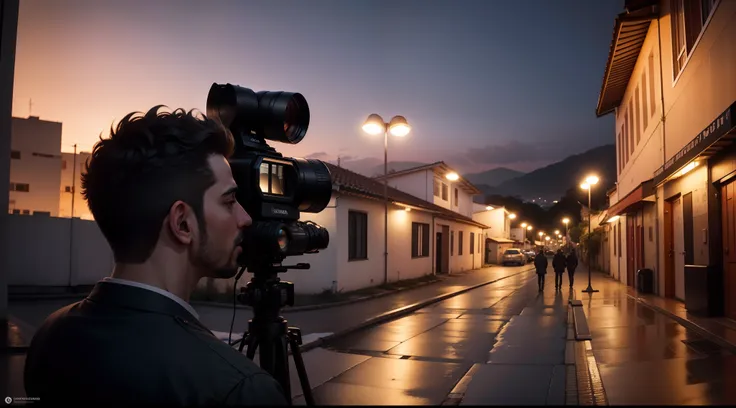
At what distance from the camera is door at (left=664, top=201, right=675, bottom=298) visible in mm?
15156

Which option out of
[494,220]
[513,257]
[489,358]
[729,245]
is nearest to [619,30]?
[729,245]

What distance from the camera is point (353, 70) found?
1105cm

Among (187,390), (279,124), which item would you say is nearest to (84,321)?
(187,390)

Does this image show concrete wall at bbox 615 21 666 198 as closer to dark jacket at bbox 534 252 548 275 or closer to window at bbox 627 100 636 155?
window at bbox 627 100 636 155

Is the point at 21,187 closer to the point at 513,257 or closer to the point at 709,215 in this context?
the point at 709,215

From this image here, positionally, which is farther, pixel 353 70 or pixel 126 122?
pixel 353 70

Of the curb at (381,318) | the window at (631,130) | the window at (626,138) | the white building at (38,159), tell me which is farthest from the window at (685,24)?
the white building at (38,159)

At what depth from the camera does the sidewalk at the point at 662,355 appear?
5305mm

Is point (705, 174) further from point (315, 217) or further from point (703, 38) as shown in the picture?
point (315, 217)

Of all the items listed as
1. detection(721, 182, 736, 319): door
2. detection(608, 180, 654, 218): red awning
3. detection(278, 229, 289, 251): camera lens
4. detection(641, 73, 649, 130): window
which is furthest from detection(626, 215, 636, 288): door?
detection(278, 229, 289, 251): camera lens

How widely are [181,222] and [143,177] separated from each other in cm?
13

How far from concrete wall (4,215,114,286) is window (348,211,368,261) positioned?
722 cm

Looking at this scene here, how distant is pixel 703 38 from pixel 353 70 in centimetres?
666

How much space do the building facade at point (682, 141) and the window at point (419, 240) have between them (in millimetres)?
8635
